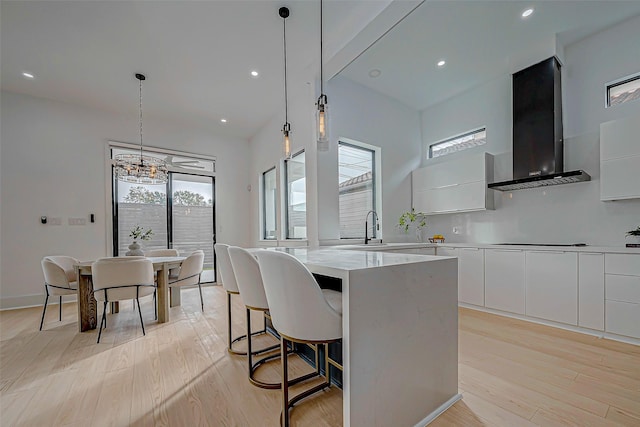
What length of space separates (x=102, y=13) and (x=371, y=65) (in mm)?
2956

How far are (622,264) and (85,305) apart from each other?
5485 mm

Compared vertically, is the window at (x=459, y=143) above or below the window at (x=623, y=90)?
below

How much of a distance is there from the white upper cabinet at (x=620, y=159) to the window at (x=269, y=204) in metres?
4.56

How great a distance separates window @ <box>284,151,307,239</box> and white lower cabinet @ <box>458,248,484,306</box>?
7.49 feet

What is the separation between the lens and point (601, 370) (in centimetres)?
190

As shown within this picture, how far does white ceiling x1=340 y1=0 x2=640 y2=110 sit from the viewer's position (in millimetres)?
2574

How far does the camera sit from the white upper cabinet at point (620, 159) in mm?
2492

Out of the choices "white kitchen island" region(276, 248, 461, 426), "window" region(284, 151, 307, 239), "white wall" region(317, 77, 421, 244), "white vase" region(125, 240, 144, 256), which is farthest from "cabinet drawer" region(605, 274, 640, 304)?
"white vase" region(125, 240, 144, 256)

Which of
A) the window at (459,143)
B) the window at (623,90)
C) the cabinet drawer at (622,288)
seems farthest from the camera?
the window at (459,143)

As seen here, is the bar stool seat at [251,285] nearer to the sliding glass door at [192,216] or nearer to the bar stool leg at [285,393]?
the bar stool leg at [285,393]

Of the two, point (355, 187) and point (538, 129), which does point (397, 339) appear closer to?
point (355, 187)

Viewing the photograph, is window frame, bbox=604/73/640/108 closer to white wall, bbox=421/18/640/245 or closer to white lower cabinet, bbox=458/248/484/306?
white wall, bbox=421/18/640/245

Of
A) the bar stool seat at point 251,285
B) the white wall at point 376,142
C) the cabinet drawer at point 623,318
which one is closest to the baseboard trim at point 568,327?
the cabinet drawer at point 623,318

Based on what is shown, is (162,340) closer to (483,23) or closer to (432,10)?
(432,10)
